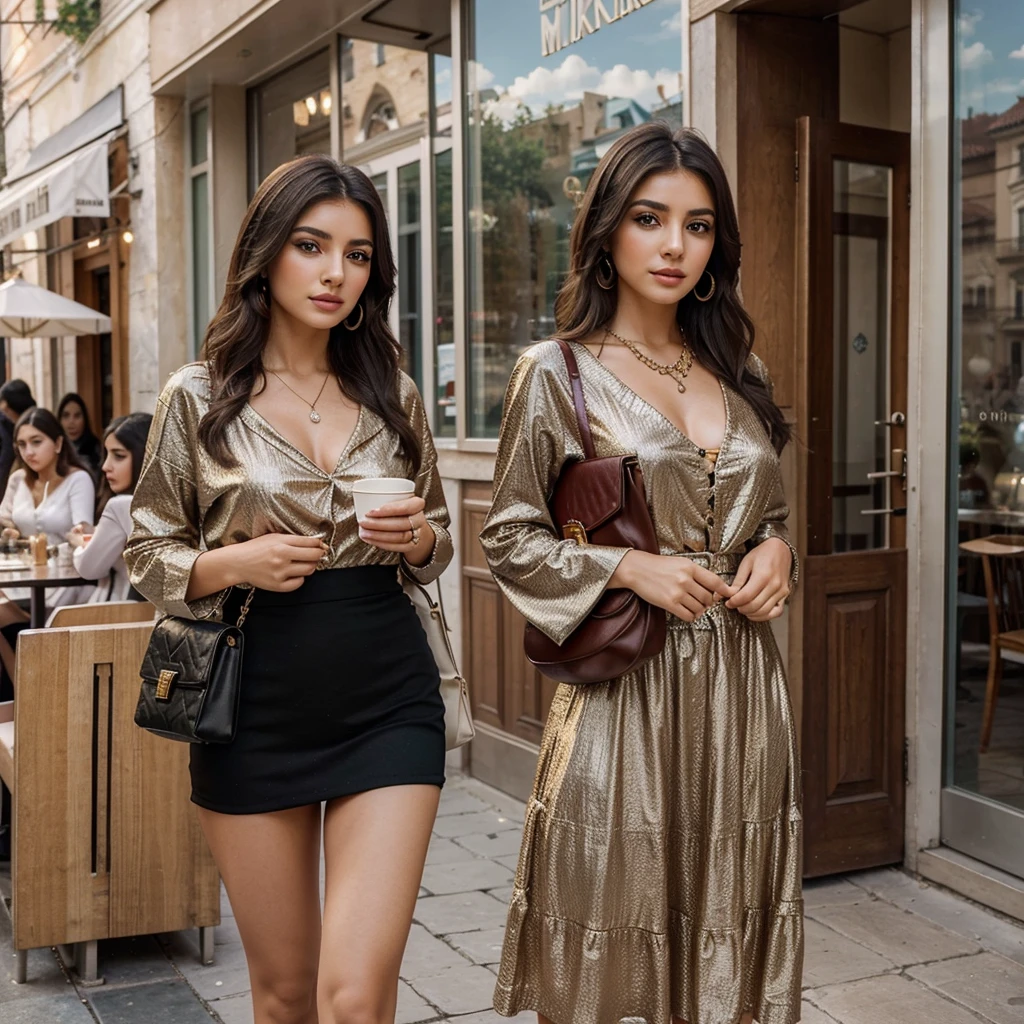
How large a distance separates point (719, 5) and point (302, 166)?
2.55m

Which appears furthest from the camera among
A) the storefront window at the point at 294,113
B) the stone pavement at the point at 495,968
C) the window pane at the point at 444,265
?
the storefront window at the point at 294,113

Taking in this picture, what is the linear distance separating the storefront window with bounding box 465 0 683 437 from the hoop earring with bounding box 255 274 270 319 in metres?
3.04

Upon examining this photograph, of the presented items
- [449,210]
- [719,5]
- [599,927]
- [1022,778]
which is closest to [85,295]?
[449,210]

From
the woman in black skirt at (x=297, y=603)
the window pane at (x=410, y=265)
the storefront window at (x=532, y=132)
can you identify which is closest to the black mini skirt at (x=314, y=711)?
the woman in black skirt at (x=297, y=603)

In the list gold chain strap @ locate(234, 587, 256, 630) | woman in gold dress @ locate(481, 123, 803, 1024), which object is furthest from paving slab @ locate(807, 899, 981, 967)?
gold chain strap @ locate(234, 587, 256, 630)

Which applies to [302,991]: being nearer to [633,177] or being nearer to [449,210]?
[633,177]

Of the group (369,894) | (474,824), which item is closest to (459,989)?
(369,894)

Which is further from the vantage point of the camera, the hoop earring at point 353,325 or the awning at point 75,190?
the awning at point 75,190

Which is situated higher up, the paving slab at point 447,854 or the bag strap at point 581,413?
the bag strap at point 581,413

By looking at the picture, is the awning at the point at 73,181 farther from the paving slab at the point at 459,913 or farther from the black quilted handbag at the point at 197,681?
the black quilted handbag at the point at 197,681

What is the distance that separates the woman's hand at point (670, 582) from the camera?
8.25 feet

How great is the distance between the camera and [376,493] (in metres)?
2.43

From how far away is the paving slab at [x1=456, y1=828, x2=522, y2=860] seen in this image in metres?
5.44

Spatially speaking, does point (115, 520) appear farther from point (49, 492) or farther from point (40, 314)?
point (40, 314)
